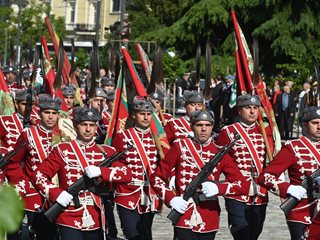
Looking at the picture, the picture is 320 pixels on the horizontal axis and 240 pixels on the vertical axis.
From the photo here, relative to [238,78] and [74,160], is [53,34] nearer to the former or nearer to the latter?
[238,78]

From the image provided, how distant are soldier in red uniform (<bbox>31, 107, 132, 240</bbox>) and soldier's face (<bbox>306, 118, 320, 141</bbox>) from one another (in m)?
1.38

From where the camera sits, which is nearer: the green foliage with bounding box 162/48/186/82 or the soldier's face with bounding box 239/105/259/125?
the soldier's face with bounding box 239/105/259/125

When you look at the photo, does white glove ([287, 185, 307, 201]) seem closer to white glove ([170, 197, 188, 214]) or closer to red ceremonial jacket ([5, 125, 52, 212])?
white glove ([170, 197, 188, 214])

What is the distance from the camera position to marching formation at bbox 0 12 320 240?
685 centimetres

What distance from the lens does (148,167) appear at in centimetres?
841

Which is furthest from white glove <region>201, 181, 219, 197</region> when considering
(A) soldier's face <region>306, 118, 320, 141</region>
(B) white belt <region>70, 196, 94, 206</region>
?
(B) white belt <region>70, 196, 94, 206</region>

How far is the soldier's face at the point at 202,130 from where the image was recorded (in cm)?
735

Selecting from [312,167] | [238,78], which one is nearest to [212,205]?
[312,167]

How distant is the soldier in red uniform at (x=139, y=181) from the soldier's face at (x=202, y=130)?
107 centimetres

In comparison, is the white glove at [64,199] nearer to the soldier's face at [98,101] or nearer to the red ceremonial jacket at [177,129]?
the red ceremonial jacket at [177,129]

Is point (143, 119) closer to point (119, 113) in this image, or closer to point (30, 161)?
point (30, 161)

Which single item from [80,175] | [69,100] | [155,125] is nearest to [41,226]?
[155,125]

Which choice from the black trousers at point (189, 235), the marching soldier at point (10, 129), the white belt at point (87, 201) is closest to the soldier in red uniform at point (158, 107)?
the marching soldier at point (10, 129)

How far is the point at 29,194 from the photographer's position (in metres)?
8.49
